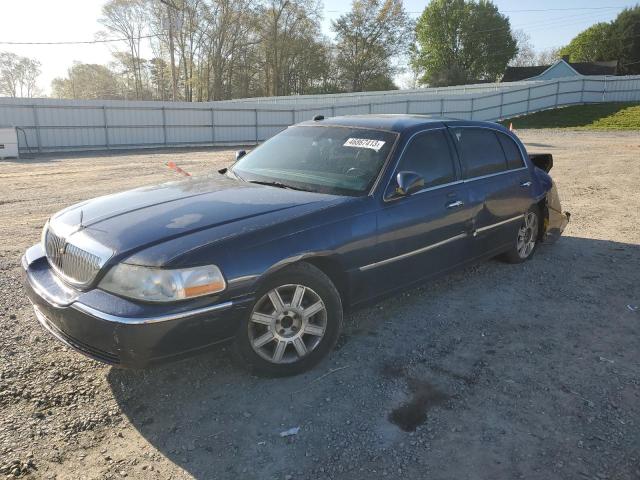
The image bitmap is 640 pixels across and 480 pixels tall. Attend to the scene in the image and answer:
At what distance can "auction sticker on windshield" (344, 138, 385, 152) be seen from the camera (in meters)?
4.00

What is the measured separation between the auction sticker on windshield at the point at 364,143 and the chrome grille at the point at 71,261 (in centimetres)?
216

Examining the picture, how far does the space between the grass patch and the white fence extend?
1.46 meters

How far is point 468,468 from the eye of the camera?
8.15ft

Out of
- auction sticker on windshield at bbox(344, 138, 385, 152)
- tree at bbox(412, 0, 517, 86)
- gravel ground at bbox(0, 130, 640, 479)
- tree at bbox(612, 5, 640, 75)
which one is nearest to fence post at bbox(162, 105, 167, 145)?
gravel ground at bbox(0, 130, 640, 479)

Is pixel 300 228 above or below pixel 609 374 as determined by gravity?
above

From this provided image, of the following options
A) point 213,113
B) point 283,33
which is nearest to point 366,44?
point 283,33

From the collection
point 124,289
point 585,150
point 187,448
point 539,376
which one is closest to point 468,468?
point 539,376

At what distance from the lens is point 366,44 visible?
197 feet

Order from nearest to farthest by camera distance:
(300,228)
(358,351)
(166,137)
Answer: (300,228) → (358,351) → (166,137)

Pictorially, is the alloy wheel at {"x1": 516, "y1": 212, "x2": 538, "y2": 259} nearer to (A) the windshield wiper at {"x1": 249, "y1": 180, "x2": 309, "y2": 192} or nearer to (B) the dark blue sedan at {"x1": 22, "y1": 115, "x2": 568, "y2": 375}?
(B) the dark blue sedan at {"x1": 22, "y1": 115, "x2": 568, "y2": 375}

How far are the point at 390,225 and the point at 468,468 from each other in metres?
1.75

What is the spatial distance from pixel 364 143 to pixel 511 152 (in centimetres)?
207

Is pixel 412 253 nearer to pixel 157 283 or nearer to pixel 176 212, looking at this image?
pixel 176 212

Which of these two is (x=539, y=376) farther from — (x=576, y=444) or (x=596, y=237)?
(x=596, y=237)
